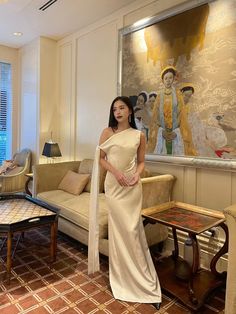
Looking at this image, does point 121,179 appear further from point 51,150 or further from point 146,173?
point 51,150

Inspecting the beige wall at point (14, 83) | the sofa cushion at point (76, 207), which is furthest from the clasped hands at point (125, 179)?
the beige wall at point (14, 83)

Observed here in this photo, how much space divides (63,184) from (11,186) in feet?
3.76

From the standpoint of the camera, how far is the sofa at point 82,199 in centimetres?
246

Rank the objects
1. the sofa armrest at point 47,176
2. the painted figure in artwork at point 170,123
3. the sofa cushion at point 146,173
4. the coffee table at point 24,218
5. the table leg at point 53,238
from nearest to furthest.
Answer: the coffee table at point 24,218
the table leg at point 53,238
the painted figure in artwork at point 170,123
the sofa cushion at point 146,173
the sofa armrest at point 47,176

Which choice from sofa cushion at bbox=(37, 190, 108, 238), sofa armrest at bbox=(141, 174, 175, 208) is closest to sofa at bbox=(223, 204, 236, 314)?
sofa armrest at bbox=(141, 174, 175, 208)

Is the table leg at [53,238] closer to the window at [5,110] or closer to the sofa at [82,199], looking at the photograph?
the sofa at [82,199]

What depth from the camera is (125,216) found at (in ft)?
6.64

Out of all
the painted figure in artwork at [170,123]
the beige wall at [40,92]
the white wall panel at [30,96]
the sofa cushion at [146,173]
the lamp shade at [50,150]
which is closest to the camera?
the painted figure in artwork at [170,123]

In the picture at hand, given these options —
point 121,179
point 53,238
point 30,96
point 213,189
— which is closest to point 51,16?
point 30,96

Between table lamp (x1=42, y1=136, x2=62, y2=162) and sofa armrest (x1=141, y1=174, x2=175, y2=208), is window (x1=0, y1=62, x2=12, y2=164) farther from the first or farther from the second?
sofa armrest (x1=141, y1=174, x2=175, y2=208)

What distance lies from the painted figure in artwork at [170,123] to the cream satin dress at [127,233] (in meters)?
0.69

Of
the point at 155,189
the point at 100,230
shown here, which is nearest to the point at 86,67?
the point at 155,189

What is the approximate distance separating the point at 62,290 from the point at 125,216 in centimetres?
78

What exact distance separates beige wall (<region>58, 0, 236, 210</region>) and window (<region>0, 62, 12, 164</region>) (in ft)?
3.94
